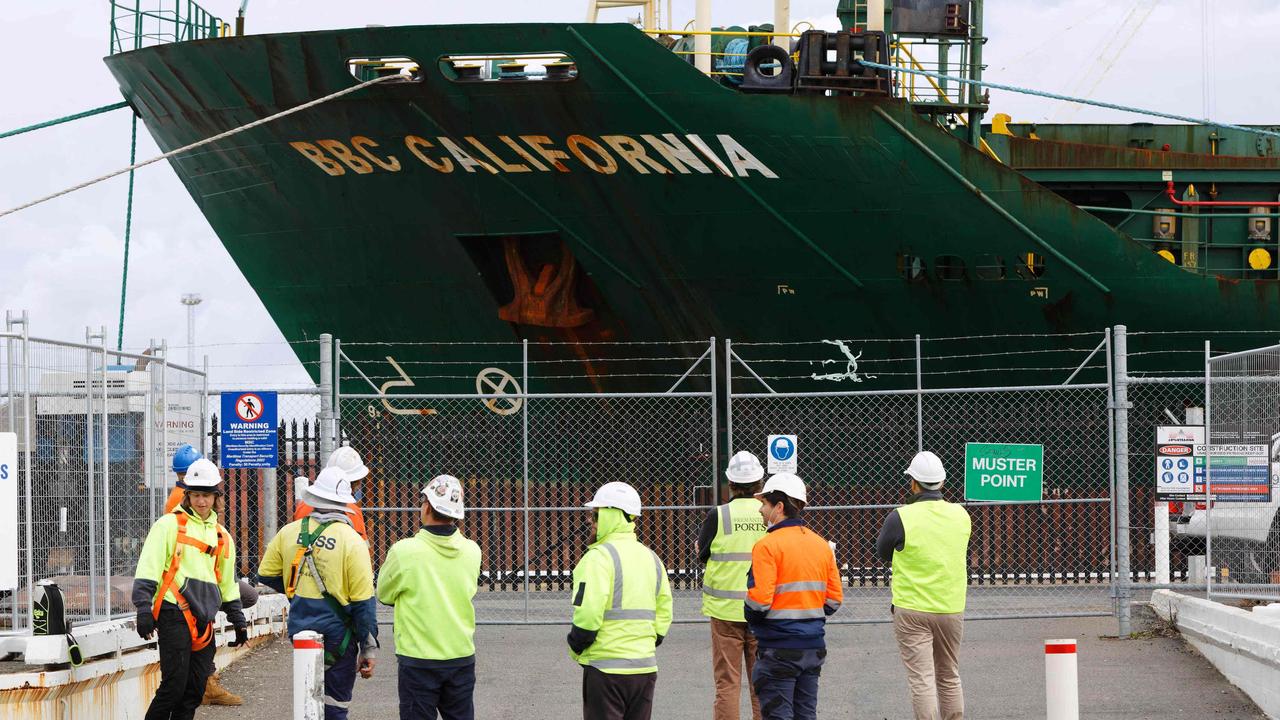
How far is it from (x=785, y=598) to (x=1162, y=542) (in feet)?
29.7

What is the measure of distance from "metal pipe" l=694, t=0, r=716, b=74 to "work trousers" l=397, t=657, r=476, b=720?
1559cm

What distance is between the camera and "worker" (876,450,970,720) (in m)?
9.46

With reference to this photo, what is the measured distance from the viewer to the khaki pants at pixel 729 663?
9.65 metres

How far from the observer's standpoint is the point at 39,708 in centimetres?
926

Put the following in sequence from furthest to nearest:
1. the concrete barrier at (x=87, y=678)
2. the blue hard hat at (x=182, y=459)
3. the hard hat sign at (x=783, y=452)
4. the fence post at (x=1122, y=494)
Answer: the hard hat sign at (x=783, y=452) < the fence post at (x=1122, y=494) < the blue hard hat at (x=182, y=459) < the concrete barrier at (x=87, y=678)

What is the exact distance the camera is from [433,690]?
8078 mm

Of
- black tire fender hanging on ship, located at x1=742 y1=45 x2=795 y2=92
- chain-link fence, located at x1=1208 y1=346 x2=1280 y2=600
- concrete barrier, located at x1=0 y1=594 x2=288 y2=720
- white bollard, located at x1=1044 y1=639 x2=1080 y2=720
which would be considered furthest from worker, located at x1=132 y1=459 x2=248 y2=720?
black tire fender hanging on ship, located at x1=742 y1=45 x2=795 y2=92

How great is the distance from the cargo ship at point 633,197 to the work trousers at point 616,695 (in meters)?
13.4

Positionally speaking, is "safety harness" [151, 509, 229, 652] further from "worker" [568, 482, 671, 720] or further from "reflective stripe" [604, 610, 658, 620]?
"reflective stripe" [604, 610, 658, 620]

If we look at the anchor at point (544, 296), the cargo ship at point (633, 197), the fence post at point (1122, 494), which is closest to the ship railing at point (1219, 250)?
the cargo ship at point (633, 197)

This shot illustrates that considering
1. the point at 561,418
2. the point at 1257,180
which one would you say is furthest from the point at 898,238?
the point at 1257,180

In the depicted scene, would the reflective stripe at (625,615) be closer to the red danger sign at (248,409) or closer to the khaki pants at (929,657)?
the khaki pants at (929,657)

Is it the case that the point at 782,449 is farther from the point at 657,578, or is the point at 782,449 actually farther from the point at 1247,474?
the point at 657,578

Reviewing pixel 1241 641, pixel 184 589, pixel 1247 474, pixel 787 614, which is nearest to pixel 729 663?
pixel 787 614
